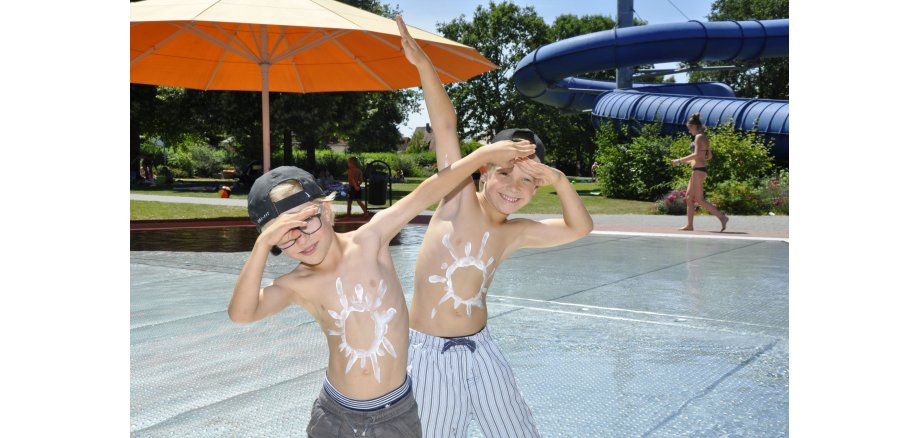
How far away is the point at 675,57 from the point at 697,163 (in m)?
12.3

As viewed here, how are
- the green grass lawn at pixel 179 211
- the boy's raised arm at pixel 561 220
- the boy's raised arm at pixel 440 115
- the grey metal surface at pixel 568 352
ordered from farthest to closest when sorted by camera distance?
the green grass lawn at pixel 179 211 < the grey metal surface at pixel 568 352 < the boy's raised arm at pixel 440 115 < the boy's raised arm at pixel 561 220

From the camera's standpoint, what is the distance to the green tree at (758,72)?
57.2m

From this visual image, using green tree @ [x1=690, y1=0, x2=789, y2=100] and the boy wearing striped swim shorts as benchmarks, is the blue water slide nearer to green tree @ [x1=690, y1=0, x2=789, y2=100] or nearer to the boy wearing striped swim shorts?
the boy wearing striped swim shorts

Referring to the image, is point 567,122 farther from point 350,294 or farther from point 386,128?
point 350,294

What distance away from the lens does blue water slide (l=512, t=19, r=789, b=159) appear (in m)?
22.2

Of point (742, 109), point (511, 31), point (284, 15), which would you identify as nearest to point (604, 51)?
point (742, 109)

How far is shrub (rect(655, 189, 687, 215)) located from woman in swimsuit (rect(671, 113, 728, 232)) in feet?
16.1

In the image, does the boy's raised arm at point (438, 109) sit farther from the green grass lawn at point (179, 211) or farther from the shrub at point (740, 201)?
the shrub at point (740, 201)

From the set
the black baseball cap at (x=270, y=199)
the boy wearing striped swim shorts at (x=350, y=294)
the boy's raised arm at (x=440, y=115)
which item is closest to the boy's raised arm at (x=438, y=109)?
the boy's raised arm at (x=440, y=115)

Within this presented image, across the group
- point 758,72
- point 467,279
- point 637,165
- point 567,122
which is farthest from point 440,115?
point 758,72

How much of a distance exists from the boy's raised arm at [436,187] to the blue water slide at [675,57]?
20.3m

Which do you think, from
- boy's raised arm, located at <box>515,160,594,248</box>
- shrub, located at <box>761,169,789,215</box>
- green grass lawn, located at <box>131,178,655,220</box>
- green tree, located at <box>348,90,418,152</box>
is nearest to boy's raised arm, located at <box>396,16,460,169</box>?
boy's raised arm, located at <box>515,160,594,248</box>

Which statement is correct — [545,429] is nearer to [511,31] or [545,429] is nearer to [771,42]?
[771,42]

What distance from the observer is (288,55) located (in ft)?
30.7
